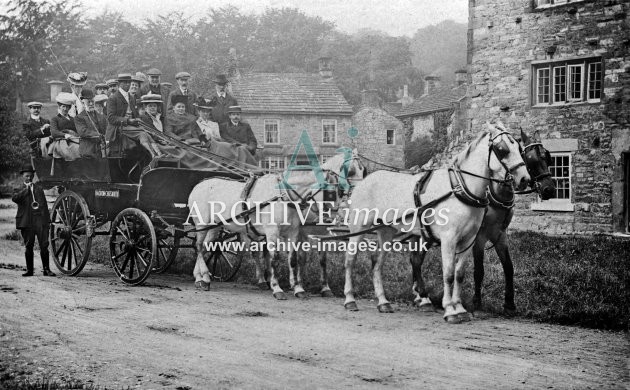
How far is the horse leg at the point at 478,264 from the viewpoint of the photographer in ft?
27.9

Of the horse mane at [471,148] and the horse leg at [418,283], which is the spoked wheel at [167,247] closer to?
the horse leg at [418,283]

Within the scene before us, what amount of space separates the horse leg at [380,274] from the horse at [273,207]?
95 cm

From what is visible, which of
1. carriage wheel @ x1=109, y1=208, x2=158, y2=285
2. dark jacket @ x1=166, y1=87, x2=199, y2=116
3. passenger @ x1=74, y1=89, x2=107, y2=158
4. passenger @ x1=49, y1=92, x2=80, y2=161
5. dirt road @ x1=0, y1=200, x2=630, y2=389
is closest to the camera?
dirt road @ x1=0, y1=200, x2=630, y2=389

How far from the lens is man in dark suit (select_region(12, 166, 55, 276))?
11.0 meters

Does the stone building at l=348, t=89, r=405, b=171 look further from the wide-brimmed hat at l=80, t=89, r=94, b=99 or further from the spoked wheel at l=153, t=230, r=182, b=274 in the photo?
the wide-brimmed hat at l=80, t=89, r=94, b=99

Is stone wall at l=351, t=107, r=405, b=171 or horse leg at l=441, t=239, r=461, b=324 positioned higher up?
stone wall at l=351, t=107, r=405, b=171

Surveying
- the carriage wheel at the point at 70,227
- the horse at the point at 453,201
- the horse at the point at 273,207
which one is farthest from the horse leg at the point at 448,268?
the carriage wheel at the point at 70,227

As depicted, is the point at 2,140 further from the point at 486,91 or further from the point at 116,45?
the point at 486,91

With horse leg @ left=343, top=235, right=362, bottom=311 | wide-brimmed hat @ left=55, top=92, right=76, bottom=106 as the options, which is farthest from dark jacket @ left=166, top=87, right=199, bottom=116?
horse leg @ left=343, top=235, right=362, bottom=311

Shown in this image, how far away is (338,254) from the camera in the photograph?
12.9 metres

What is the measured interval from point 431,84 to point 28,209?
33.7ft

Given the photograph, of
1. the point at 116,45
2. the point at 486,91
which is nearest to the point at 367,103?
the point at 486,91

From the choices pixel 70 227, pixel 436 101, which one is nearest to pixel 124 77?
pixel 70 227

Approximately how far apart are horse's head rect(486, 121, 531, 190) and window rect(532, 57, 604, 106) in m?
10.8
